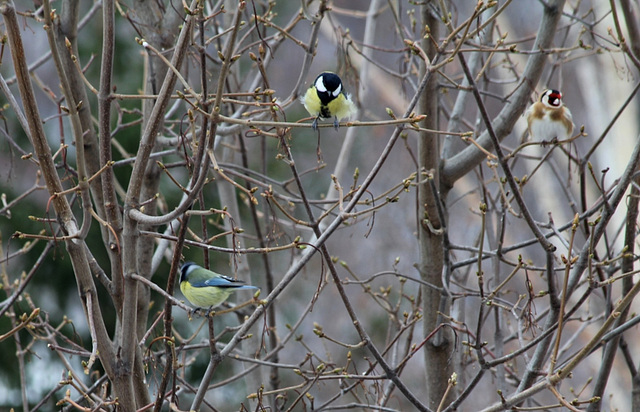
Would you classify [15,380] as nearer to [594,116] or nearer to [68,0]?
[68,0]

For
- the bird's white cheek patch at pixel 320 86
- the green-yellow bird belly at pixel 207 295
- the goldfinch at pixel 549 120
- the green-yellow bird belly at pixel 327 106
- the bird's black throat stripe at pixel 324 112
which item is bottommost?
the green-yellow bird belly at pixel 207 295

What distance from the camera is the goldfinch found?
3.52 meters

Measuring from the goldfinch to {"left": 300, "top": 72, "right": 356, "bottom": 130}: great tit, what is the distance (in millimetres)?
1213

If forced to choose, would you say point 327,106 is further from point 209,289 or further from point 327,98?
point 209,289

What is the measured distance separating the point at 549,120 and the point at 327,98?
1417 millimetres

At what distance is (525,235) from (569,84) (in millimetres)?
3392

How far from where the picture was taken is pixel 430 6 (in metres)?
2.82

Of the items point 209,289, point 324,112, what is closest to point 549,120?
point 324,112

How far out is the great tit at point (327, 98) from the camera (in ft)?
9.16

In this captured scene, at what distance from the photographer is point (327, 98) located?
2.80 m

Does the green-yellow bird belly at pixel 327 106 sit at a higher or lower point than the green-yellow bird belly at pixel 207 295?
higher

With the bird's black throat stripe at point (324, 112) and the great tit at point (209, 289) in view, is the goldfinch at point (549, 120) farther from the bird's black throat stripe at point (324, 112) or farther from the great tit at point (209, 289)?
the great tit at point (209, 289)

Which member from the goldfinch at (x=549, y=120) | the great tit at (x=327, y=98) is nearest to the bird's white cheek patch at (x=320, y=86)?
the great tit at (x=327, y=98)

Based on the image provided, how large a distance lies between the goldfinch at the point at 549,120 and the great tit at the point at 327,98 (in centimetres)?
121
